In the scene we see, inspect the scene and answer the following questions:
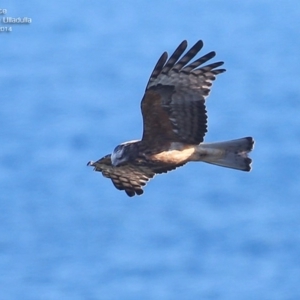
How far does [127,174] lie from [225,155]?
→ 2.12ft

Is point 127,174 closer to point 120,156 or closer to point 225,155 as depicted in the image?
point 120,156

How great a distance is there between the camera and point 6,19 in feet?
46.7

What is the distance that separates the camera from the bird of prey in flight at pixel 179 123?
7844 mm

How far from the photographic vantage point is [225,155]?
7980 millimetres

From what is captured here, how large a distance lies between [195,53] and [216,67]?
0.65 feet

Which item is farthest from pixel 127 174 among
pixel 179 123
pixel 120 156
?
pixel 179 123

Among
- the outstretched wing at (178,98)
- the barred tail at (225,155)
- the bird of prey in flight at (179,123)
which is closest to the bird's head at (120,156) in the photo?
the bird of prey in flight at (179,123)

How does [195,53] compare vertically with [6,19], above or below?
below

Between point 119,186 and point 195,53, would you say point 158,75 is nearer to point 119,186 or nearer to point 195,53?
point 195,53

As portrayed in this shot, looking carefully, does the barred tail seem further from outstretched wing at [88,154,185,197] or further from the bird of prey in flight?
outstretched wing at [88,154,185,197]

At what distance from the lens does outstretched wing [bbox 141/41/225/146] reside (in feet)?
25.7

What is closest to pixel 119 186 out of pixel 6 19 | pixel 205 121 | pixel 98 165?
pixel 98 165

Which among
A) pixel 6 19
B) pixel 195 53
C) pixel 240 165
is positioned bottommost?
pixel 240 165

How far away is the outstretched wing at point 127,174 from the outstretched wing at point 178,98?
323 mm
